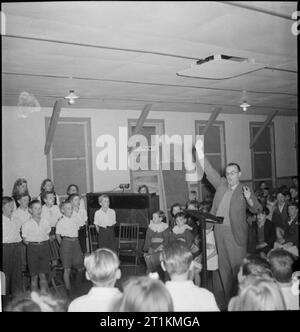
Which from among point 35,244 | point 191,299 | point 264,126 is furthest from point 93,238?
point 264,126

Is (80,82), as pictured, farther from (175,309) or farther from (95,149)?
(175,309)

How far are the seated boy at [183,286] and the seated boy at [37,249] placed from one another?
2380mm

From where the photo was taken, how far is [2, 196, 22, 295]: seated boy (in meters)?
4.06

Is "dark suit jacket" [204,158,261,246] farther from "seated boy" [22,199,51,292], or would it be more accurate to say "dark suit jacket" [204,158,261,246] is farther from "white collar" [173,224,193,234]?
"seated boy" [22,199,51,292]

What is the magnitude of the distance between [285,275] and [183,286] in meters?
0.68

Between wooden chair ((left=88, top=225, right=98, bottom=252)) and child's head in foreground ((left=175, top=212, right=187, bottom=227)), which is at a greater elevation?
child's head in foreground ((left=175, top=212, right=187, bottom=227))

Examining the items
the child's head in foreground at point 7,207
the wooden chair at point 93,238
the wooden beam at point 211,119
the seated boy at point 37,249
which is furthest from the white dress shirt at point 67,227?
the wooden beam at point 211,119

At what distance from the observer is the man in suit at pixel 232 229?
11.3ft

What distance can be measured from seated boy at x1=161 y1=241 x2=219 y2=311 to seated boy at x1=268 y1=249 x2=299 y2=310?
1.51 feet

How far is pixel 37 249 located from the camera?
4.28 metres

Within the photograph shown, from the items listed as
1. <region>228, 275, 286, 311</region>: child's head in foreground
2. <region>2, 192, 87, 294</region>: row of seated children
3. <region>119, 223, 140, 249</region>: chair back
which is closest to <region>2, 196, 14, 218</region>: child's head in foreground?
<region>2, 192, 87, 294</region>: row of seated children

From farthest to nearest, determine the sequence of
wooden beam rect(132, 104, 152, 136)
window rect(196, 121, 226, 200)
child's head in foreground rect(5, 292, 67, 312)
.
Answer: window rect(196, 121, 226, 200) → wooden beam rect(132, 104, 152, 136) → child's head in foreground rect(5, 292, 67, 312)

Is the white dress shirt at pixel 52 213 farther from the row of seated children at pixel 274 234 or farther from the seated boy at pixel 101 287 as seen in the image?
the seated boy at pixel 101 287
